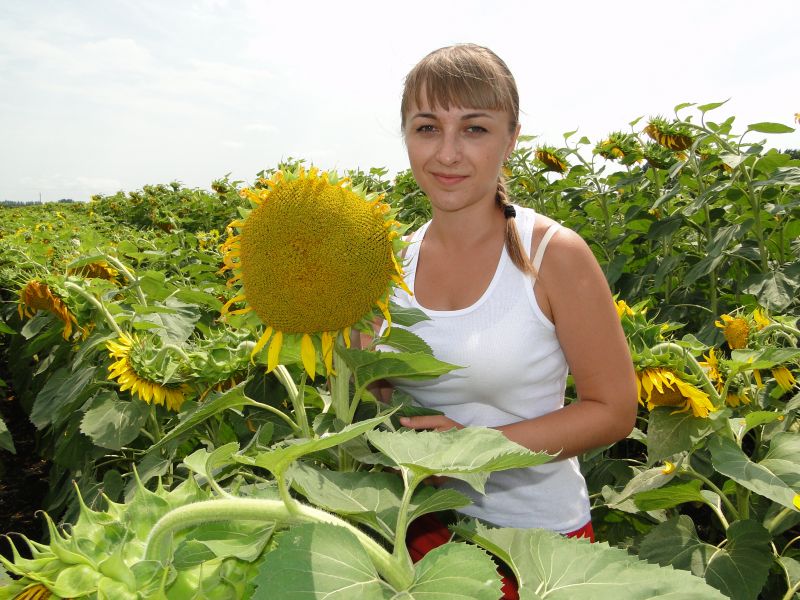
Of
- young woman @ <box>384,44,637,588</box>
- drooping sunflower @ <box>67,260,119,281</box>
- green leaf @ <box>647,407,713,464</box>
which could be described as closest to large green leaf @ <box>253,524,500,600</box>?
young woman @ <box>384,44,637,588</box>

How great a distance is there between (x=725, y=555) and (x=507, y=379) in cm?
78

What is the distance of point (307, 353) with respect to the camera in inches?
44.2

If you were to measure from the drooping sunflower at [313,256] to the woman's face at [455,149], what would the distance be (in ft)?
1.90

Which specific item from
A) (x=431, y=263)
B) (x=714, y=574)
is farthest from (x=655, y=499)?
(x=431, y=263)

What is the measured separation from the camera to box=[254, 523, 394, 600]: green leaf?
560mm

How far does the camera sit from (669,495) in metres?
1.97

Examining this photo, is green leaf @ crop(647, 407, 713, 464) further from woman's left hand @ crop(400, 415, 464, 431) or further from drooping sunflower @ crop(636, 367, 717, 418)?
woman's left hand @ crop(400, 415, 464, 431)

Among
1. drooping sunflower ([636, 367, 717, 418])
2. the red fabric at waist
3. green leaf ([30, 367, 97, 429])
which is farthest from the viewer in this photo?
green leaf ([30, 367, 97, 429])

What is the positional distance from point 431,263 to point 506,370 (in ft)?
1.28

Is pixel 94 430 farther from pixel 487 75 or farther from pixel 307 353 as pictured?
pixel 487 75

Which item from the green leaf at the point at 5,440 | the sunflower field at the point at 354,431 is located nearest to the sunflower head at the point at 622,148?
the sunflower field at the point at 354,431

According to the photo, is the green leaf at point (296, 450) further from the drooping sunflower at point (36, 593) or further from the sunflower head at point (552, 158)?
the sunflower head at point (552, 158)

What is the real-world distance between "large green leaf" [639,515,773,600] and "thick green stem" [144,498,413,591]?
144 cm

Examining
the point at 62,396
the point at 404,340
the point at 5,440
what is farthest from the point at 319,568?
the point at 5,440
